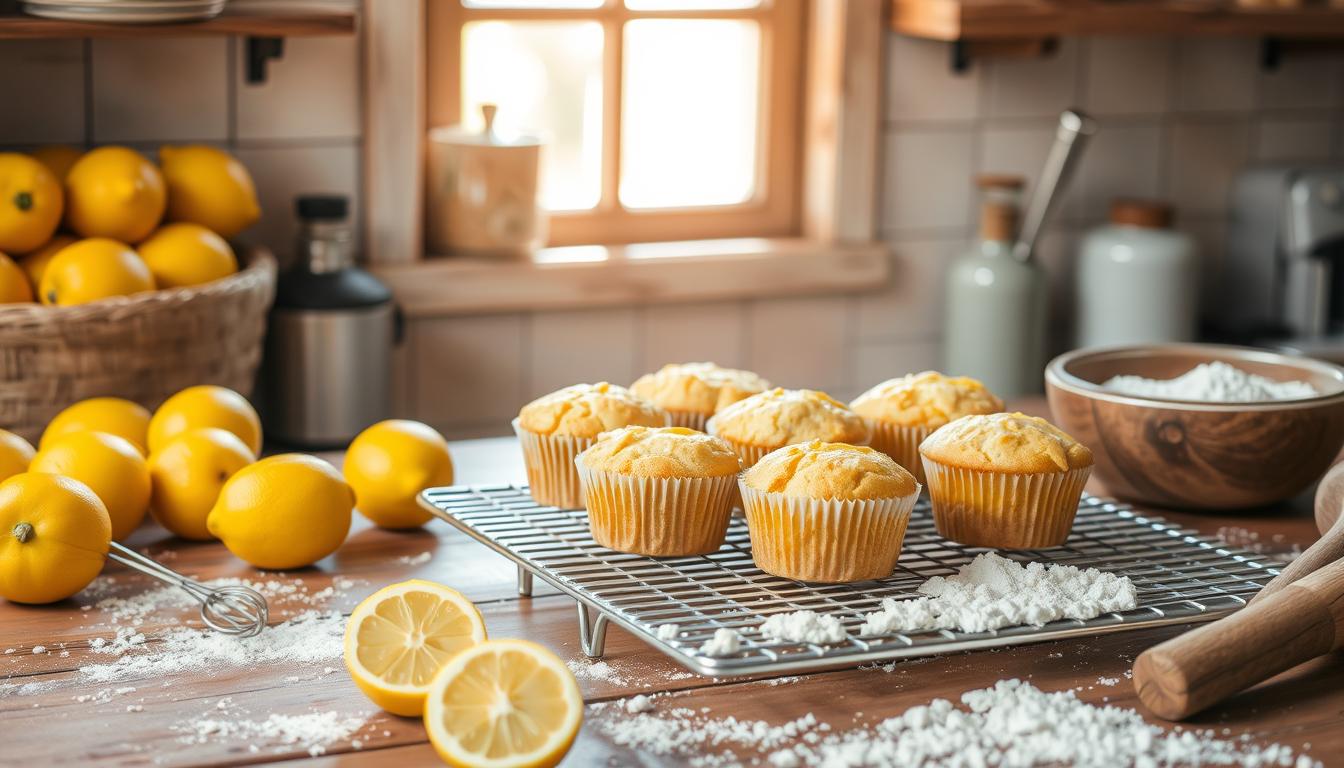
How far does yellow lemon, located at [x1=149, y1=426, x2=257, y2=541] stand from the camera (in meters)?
1.27

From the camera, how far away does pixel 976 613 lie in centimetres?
95

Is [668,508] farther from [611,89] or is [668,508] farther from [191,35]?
[611,89]

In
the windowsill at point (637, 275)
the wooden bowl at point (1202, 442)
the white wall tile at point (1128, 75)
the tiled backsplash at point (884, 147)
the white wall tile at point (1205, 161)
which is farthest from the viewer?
the white wall tile at point (1205, 161)

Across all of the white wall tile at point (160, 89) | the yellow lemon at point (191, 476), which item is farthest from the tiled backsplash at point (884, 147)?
the yellow lemon at point (191, 476)

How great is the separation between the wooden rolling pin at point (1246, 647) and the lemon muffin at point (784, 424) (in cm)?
34

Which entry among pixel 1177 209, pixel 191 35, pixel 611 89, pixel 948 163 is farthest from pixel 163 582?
pixel 1177 209

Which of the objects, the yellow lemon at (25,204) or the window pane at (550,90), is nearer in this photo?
the yellow lemon at (25,204)

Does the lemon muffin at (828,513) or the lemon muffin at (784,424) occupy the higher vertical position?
the lemon muffin at (784,424)

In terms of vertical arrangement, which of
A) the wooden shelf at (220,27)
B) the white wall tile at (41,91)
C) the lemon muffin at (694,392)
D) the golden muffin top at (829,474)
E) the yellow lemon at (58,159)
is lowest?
the golden muffin top at (829,474)

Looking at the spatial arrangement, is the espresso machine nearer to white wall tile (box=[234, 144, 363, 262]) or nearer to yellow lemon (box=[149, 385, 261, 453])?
white wall tile (box=[234, 144, 363, 262])

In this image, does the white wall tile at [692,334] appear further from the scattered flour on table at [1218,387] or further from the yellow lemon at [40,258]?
the scattered flour on table at [1218,387]

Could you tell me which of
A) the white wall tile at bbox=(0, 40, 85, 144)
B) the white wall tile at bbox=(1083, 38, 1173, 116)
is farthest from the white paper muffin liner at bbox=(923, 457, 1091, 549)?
the white wall tile at bbox=(1083, 38, 1173, 116)

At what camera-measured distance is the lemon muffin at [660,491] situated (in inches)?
42.8

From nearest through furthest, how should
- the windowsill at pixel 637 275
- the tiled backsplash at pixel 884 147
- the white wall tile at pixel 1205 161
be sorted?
the tiled backsplash at pixel 884 147
the windowsill at pixel 637 275
the white wall tile at pixel 1205 161
